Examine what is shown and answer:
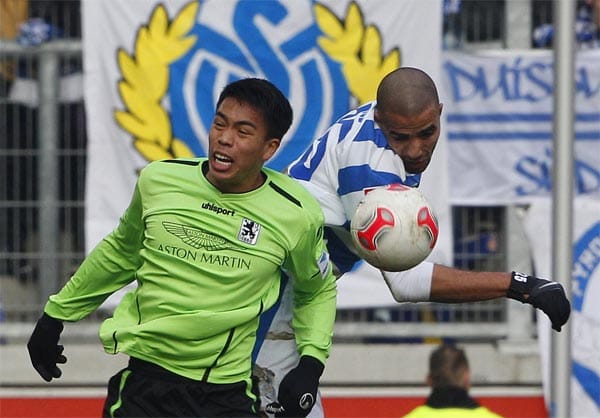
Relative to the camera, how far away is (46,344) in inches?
200

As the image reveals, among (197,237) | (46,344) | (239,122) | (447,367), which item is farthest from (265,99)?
(447,367)

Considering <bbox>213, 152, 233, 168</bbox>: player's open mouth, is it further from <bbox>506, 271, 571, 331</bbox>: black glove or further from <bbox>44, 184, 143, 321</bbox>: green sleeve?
<bbox>506, 271, 571, 331</bbox>: black glove

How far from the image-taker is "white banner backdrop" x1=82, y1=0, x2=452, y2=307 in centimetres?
862

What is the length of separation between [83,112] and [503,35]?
2.66 metres

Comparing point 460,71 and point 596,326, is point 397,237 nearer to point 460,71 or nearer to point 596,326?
point 596,326

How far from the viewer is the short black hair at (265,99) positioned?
4.85 m

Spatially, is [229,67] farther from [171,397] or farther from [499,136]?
[171,397]

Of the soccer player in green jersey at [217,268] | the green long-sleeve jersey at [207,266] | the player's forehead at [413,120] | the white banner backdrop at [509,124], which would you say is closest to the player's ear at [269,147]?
the soccer player in green jersey at [217,268]

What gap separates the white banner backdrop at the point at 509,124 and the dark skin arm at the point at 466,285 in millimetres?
3713

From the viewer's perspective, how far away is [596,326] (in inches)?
317

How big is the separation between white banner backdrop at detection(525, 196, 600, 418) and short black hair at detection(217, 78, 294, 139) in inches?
136

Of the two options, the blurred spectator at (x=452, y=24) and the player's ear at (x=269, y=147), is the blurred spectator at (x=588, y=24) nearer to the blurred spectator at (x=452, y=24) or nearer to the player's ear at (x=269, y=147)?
the blurred spectator at (x=452, y=24)

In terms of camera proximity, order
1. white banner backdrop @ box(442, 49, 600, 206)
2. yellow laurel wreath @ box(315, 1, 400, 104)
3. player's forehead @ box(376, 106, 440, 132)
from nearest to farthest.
→ player's forehead @ box(376, 106, 440, 132) → yellow laurel wreath @ box(315, 1, 400, 104) → white banner backdrop @ box(442, 49, 600, 206)

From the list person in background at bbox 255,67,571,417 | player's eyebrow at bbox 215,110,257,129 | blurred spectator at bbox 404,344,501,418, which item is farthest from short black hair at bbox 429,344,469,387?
player's eyebrow at bbox 215,110,257,129
